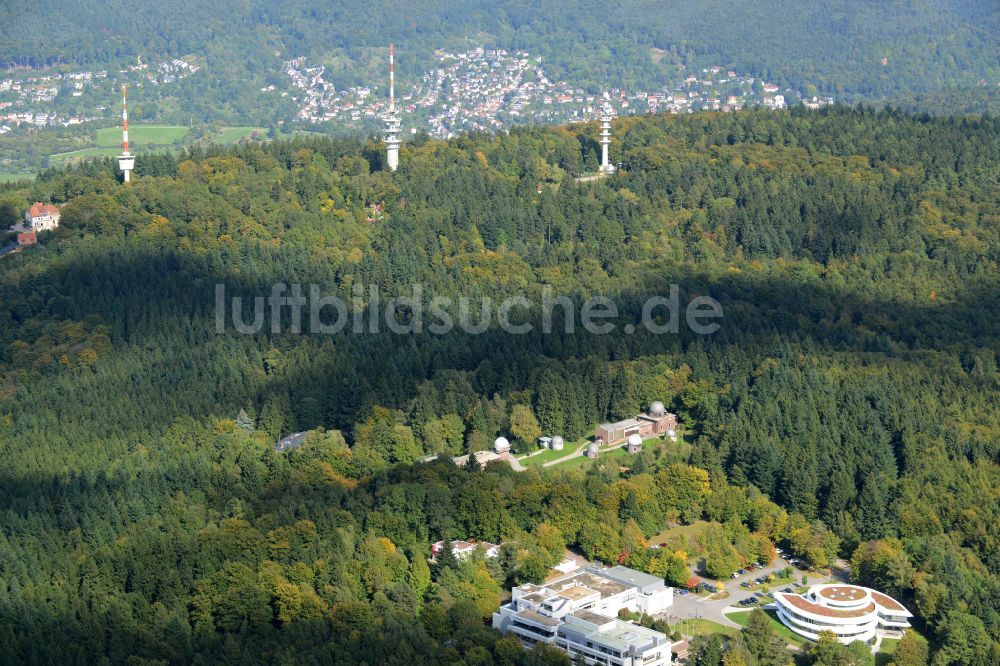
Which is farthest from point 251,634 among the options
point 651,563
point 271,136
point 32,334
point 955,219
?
point 271,136

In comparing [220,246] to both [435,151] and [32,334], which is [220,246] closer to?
[32,334]

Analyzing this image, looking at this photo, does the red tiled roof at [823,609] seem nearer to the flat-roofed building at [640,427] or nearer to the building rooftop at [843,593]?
the building rooftop at [843,593]

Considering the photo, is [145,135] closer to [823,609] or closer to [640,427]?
[640,427]

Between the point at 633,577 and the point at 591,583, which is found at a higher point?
the point at 591,583

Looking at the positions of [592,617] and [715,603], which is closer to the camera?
[592,617]

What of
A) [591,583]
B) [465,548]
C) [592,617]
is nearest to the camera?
[592,617]

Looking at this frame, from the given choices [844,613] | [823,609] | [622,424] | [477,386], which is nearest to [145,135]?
[477,386]

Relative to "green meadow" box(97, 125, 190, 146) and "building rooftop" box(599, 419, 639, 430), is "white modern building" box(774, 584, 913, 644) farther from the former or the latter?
"green meadow" box(97, 125, 190, 146)
